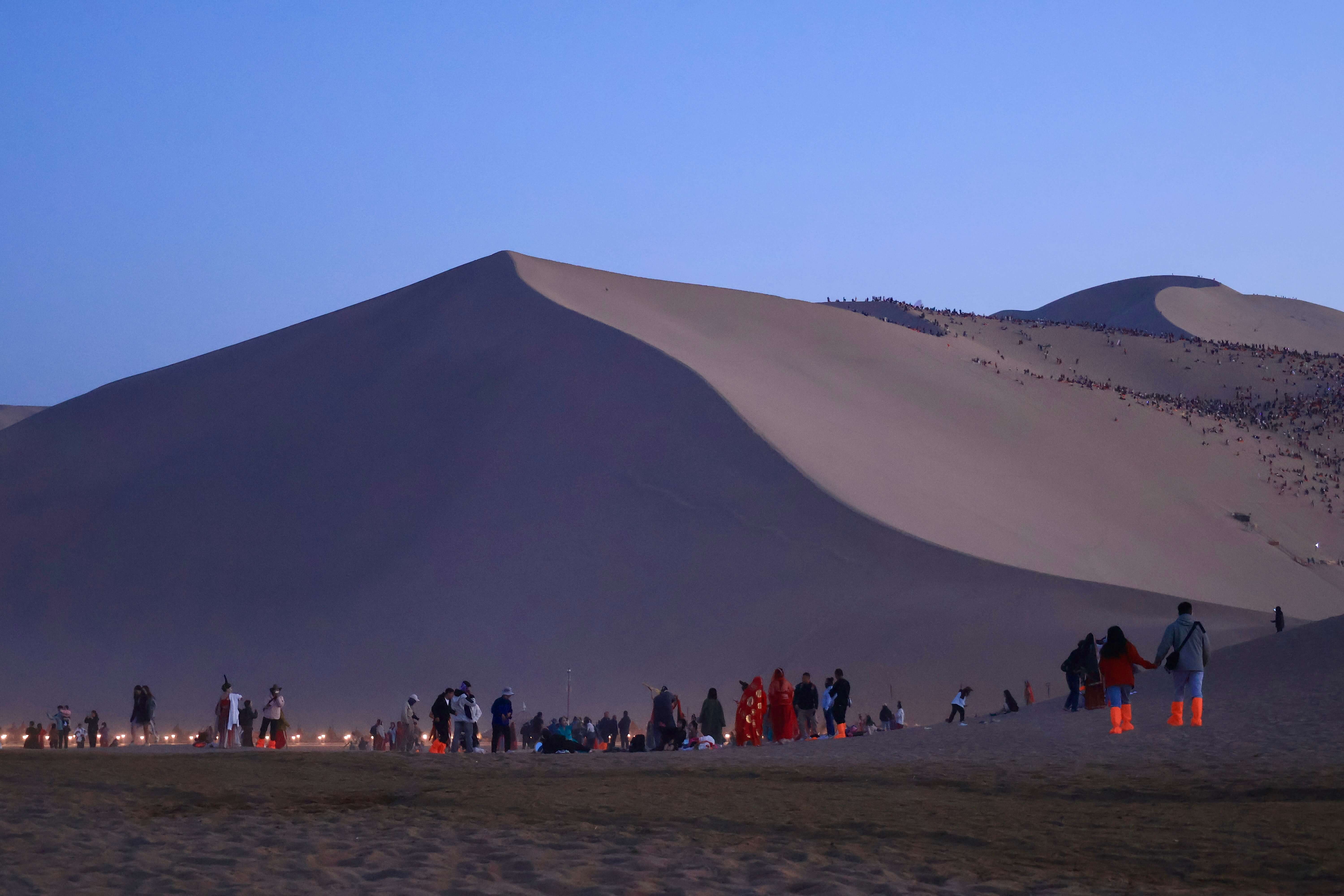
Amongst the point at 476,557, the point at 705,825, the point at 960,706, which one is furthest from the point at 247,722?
the point at 705,825

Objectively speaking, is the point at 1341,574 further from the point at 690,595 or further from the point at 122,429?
the point at 122,429

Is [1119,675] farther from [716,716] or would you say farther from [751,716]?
[716,716]

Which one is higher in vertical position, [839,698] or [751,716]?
[839,698]

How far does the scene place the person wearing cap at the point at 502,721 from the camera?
17453 mm

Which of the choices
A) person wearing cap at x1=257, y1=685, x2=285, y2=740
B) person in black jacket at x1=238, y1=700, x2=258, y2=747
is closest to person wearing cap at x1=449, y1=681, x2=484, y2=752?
person wearing cap at x1=257, y1=685, x2=285, y2=740

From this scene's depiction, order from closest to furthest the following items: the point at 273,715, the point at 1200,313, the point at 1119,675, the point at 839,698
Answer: the point at 1119,675
the point at 839,698
the point at 273,715
the point at 1200,313

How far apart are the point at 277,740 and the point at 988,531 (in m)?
19.5

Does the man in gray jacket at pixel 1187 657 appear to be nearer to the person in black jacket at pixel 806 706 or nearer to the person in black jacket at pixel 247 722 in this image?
the person in black jacket at pixel 806 706

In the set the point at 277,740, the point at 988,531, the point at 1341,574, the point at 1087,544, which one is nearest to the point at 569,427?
the point at 988,531

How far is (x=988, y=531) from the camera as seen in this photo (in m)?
33.4

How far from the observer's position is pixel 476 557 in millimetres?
32156

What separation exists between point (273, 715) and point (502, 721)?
396cm

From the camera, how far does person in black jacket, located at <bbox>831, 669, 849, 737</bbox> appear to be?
59.9ft

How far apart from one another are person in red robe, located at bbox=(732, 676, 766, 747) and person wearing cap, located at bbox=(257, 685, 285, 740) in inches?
259
